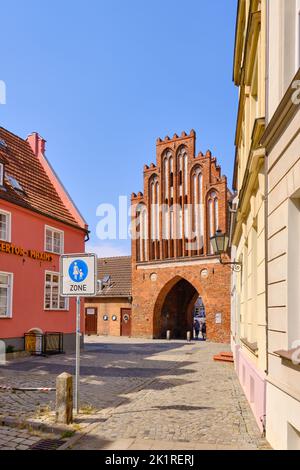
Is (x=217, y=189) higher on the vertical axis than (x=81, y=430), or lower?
higher

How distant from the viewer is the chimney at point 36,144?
75.7 feet

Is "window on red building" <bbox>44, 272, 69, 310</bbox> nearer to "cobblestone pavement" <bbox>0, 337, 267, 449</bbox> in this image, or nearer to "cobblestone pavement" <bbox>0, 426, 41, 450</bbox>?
"cobblestone pavement" <bbox>0, 337, 267, 449</bbox>

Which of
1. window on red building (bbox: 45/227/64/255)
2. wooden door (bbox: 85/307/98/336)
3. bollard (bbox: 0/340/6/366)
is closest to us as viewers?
bollard (bbox: 0/340/6/366)

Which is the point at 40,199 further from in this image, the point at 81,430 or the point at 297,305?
the point at 297,305

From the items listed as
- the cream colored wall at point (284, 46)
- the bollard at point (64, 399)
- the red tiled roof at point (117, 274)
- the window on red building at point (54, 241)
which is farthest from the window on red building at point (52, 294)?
the cream colored wall at point (284, 46)

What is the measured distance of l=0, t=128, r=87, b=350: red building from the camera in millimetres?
A: 16781

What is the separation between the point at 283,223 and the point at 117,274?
32589 mm

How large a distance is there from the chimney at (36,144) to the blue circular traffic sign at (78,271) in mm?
15975

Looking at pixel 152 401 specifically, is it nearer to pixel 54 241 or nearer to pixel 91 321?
pixel 54 241

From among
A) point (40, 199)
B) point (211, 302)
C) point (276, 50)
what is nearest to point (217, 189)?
point (211, 302)

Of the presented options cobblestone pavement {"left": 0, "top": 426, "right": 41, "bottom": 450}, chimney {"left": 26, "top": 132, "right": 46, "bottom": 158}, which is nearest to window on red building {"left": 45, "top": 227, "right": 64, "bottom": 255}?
chimney {"left": 26, "top": 132, "right": 46, "bottom": 158}

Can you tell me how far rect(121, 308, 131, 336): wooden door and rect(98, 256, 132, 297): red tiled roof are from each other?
1.20 m

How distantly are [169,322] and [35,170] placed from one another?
17046mm
